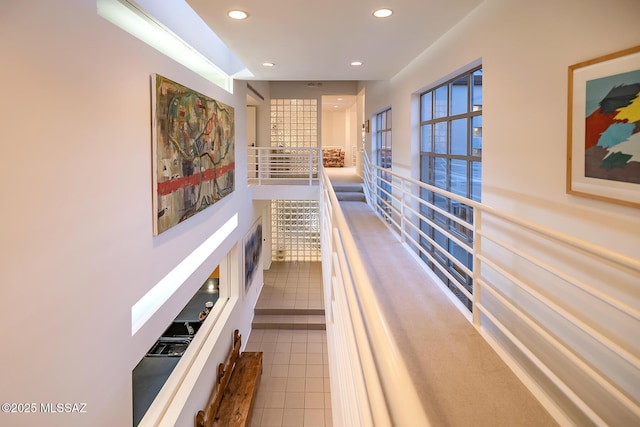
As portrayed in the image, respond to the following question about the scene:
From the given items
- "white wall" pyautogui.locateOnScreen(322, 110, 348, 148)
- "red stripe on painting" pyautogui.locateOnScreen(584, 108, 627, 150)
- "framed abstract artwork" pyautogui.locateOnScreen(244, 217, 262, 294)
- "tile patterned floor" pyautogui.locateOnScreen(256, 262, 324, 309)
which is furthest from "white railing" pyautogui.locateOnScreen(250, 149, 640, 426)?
"white wall" pyautogui.locateOnScreen(322, 110, 348, 148)

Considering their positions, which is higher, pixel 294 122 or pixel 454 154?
pixel 294 122

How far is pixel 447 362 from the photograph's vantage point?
6.66 ft

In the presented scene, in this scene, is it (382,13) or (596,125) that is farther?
(382,13)

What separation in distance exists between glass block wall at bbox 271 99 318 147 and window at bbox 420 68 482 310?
5.41 meters

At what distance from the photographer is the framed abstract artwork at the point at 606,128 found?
60.6 inches

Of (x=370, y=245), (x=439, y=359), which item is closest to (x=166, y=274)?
(x=370, y=245)

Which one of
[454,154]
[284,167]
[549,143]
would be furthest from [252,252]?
[549,143]

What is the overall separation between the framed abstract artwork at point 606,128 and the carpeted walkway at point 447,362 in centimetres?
102

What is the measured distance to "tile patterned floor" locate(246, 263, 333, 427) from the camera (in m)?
5.08

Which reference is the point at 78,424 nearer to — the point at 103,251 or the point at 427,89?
the point at 103,251

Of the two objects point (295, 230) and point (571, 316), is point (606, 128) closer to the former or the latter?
point (571, 316)

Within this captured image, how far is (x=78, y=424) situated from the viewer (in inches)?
81.6

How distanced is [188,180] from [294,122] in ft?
21.5

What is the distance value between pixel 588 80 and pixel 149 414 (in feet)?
13.9
